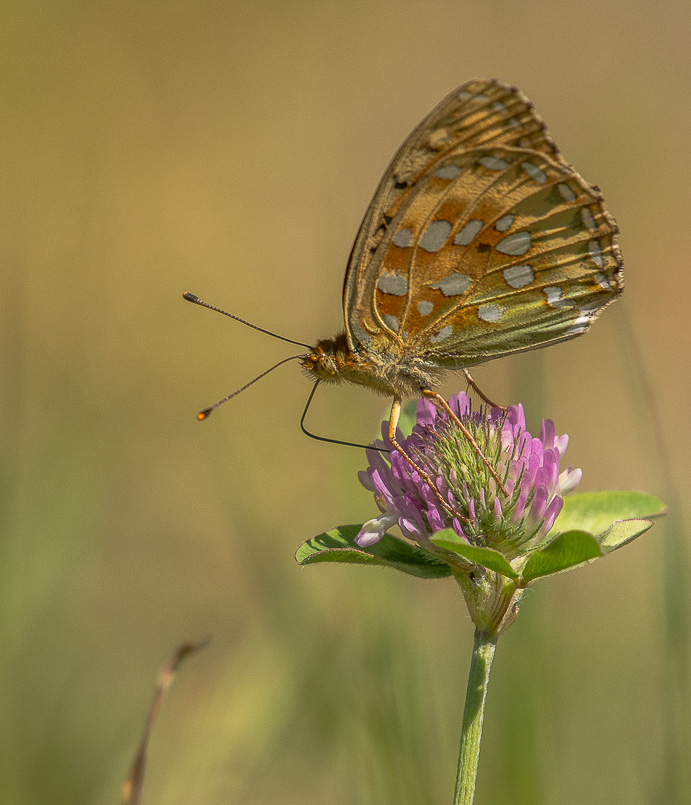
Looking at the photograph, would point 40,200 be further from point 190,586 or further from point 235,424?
point 190,586

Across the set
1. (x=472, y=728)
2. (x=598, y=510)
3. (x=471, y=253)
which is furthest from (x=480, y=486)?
(x=471, y=253)

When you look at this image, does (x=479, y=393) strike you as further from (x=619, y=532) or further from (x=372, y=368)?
(x=619, y=532)

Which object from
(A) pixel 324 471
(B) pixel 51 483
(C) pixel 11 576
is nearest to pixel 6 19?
(A) pixel 324 471

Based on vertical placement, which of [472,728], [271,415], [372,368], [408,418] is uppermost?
A: [271,415]

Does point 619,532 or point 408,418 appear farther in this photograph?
point 408,418

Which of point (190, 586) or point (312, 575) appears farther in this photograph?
point (190, 586)

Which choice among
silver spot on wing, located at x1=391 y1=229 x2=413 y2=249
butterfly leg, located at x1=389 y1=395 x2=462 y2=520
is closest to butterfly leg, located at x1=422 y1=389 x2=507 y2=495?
butterfly leg, located at x1=389 y1=395 x2=462 y2=520
